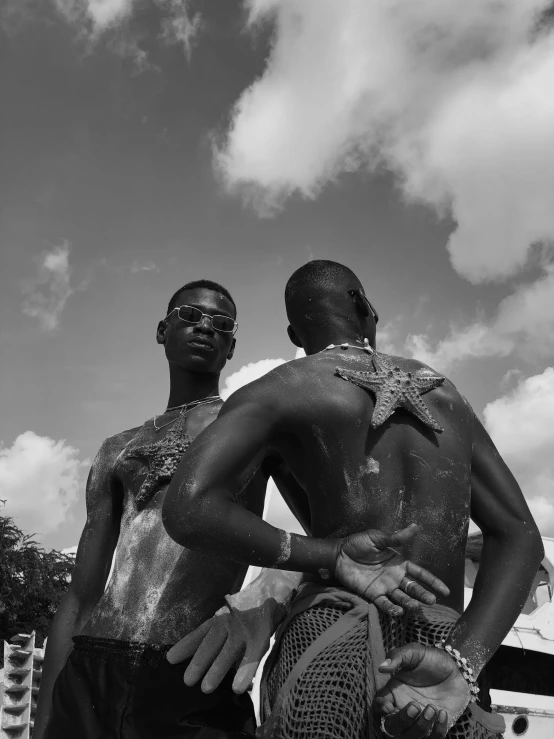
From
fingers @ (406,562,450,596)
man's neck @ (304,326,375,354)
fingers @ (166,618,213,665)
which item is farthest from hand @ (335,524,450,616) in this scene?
man's neck @ (304,326,375,354)

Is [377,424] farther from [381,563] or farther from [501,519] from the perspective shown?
[501,519]

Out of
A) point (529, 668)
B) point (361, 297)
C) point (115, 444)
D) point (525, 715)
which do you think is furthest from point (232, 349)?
point (529, 668)

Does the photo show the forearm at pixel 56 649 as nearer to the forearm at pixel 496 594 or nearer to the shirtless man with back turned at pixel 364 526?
the shirtless man with back turned at pixel 364 526

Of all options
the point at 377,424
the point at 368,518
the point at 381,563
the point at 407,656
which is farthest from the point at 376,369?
the point at 407,656

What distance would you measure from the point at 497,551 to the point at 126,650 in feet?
5.27

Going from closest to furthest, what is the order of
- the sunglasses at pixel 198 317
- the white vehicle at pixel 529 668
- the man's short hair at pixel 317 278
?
the man's short hair at pixel 317 278
the sunglasses at pixel 198 317
the white vehicle at pixel 529 668

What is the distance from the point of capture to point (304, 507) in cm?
300

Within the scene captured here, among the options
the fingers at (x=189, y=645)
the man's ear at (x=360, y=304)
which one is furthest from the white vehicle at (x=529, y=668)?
the fingers at (x=189, y=645)

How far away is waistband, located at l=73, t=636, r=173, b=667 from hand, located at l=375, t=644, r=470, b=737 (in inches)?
53.5

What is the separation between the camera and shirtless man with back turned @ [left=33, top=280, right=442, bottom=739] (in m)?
2.89

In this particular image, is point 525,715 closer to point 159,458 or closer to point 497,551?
point 159,458

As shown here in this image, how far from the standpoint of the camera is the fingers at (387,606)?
2152 millimetres

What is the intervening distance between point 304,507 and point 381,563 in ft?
2.51

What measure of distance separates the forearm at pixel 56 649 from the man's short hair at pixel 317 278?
195 centimetres
